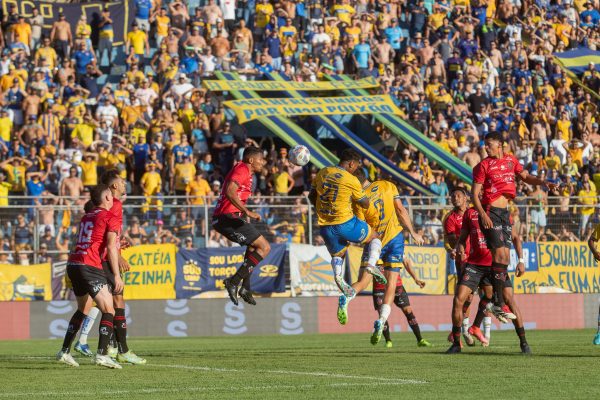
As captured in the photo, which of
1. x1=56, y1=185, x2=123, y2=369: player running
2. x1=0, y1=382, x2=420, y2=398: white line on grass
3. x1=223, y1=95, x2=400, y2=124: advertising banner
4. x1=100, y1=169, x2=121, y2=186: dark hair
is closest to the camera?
A: x1=0, y1=382, x2=420, y2=398: white line on grass

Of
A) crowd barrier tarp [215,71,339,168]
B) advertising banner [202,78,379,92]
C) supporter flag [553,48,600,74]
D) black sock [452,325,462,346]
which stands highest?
supporter flag [553,48,600,74]

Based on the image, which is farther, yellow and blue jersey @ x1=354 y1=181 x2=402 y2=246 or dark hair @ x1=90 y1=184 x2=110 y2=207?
yellow and blue jersey @ x1=354 y1=181 x2=402 y2=246

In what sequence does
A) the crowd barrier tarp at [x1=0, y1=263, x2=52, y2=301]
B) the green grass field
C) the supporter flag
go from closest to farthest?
the green grass field
the crowd barrier tarp at [x1=0, y1=263, x2=52, y2=301]
the supporter flag

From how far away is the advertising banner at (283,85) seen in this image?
3106 cm

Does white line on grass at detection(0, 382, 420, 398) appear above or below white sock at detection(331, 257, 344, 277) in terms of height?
below

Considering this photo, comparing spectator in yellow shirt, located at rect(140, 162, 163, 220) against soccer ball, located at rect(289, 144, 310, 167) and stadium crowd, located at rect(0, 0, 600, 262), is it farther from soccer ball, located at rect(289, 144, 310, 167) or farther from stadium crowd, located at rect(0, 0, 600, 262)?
soccer ball, located at rect(289, 144, 310, 167)

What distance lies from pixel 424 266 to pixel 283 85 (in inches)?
315

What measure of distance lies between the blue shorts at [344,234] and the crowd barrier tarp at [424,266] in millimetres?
10440

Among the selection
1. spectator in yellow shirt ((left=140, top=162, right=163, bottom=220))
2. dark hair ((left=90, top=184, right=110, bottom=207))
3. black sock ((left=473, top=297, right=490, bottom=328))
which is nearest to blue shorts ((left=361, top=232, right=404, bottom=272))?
black sock ((left=473, top=297, right=490, bottom=328))

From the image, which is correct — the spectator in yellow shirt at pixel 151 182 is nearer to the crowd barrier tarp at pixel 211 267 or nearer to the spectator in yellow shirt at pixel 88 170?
the spectator in yellow shirt at pixel 88 170

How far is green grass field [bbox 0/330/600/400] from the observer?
10.4 m

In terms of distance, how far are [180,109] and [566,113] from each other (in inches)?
440

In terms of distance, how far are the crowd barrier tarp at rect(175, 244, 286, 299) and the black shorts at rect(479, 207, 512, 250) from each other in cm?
1036

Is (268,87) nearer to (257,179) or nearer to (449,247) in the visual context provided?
(257,179)
